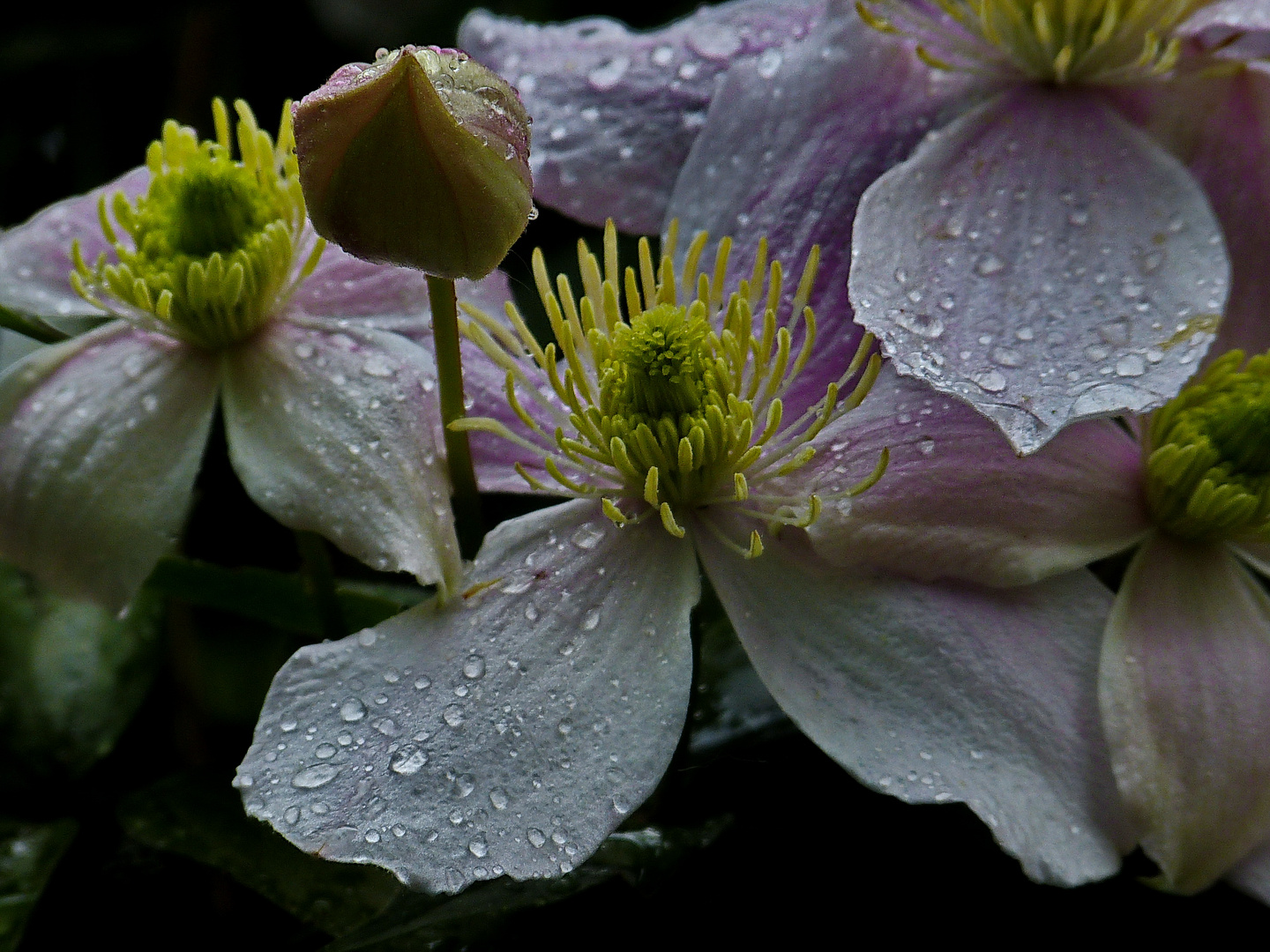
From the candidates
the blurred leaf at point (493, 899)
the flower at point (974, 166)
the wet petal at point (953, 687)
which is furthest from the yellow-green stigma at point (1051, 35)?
the blurred leaf at point (493, 899)

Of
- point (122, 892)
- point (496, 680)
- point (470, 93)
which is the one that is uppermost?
point (470, 93)

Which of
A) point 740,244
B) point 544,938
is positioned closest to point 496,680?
point 544,938

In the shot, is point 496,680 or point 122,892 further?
point 122,892

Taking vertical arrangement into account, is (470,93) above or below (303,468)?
above

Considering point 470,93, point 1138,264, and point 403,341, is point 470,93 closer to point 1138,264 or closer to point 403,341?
point 403,341

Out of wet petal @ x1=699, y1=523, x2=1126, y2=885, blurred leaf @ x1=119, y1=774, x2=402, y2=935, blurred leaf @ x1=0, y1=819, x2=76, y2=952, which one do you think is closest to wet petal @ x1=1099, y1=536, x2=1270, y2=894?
wet petal @ x1=699, y1=523, x2=1126, y2=885

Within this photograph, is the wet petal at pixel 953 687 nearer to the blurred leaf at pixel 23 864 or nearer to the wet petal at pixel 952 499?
the wet petal at pixel 952 499

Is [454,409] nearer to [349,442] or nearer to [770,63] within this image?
[349,442]
